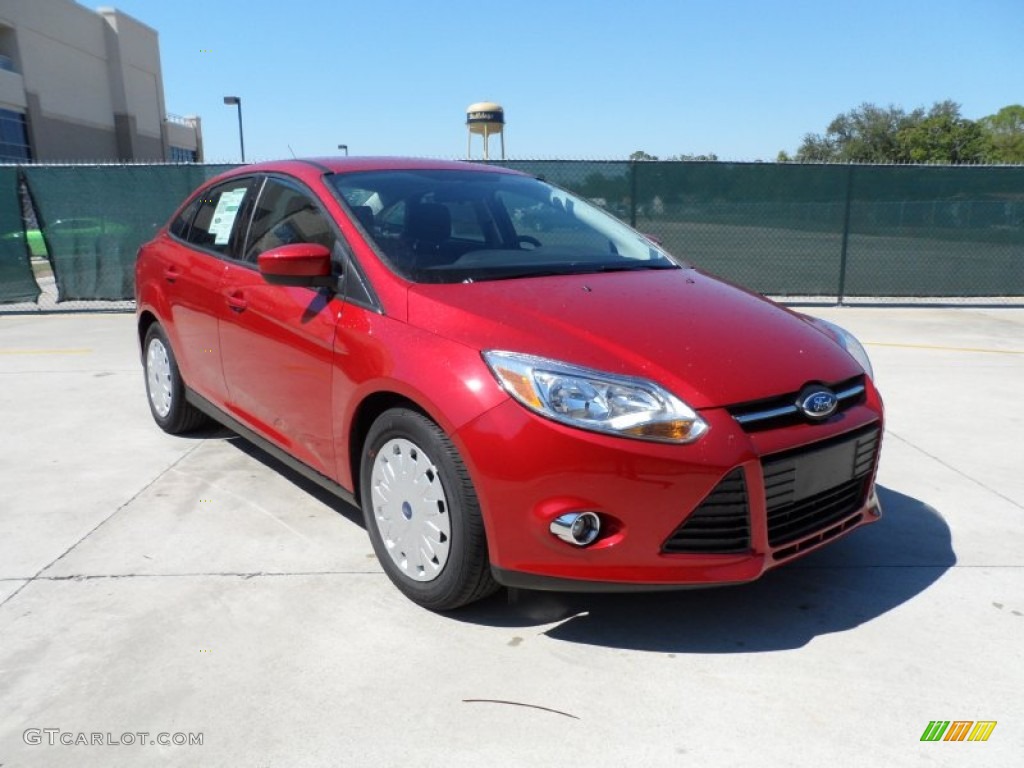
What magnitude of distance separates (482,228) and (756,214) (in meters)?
8.06

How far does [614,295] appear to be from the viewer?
3.08 metres

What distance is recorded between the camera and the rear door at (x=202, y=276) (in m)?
4.12

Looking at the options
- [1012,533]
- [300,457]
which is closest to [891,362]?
[1012,533]

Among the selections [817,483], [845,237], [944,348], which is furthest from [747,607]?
[845,237]

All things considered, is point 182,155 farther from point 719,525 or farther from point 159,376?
point 719,525

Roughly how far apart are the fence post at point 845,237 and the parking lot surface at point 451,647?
693 cm

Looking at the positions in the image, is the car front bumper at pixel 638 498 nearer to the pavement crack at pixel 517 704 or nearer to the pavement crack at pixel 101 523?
the pavement crack at pixel 517 704

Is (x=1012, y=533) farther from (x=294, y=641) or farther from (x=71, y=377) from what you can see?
(x=71, y=377)

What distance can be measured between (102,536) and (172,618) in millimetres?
946

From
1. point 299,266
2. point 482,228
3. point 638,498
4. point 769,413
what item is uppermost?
point 482,228

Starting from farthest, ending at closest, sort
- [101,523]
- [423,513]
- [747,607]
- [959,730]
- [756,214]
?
[756,214], [101,523], [747,607], [423,513], [959,730]

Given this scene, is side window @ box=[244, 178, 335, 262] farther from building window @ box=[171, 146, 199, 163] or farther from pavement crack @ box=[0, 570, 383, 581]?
building window @ box=[171, 146, 199, 163]

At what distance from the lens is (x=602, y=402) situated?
97.8 inches

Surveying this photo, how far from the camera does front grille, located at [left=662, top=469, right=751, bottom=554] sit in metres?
2.49
